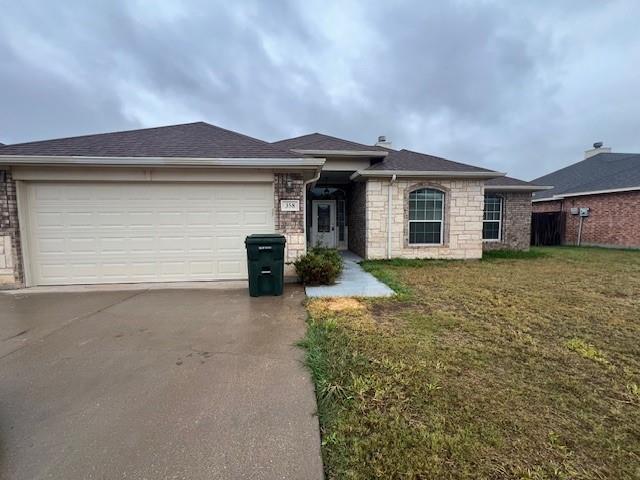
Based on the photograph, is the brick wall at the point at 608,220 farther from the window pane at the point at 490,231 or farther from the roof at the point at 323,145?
the roof at the point at 323,145

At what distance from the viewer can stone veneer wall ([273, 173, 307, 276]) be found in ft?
21.0

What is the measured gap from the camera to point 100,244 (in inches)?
246

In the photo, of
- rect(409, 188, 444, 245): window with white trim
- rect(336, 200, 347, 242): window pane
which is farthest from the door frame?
rect(409, 188, 444, 245): window with white trim

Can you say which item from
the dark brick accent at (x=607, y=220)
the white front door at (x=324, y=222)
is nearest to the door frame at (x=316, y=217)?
the white front door at (x=324, y=222)

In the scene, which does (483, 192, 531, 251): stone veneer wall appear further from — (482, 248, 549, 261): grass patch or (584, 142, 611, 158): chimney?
(584, 142, 611, 158): chimney

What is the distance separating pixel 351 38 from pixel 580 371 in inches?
523

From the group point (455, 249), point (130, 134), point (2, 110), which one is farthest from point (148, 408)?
point (2, 110)

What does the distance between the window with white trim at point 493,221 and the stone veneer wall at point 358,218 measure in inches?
224

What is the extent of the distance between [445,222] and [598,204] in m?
10.4

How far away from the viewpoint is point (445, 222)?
9.75 m

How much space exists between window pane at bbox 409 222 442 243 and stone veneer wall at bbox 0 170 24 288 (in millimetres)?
10154

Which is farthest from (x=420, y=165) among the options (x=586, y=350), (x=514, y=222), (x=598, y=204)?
(x=598, y=204)

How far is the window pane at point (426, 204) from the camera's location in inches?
379

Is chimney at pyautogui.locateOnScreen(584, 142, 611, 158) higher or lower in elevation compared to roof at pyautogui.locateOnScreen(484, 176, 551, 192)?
higher
